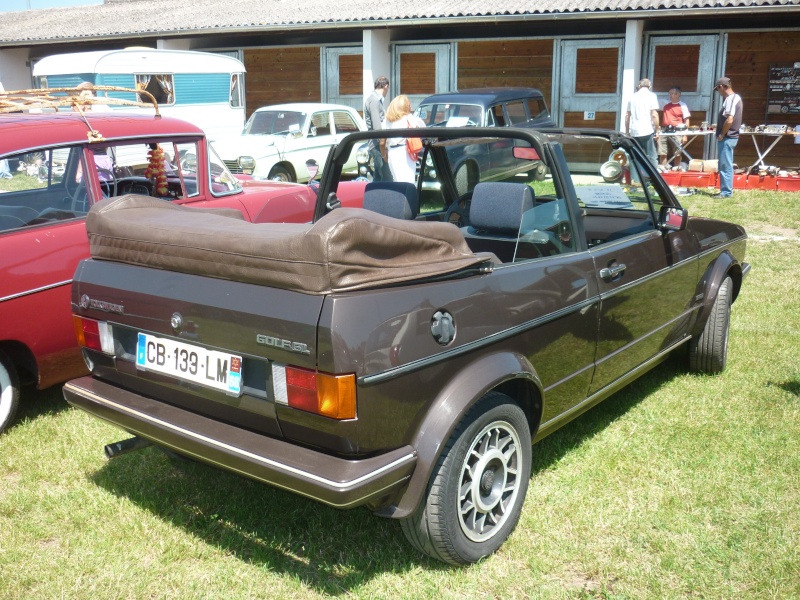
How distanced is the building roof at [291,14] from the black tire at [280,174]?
597 cm

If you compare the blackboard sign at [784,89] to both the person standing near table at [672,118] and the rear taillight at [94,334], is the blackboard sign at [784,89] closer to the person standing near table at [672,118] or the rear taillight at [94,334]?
the person standing near table at [672,118]

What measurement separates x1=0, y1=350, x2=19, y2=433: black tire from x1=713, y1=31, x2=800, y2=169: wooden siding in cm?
1493

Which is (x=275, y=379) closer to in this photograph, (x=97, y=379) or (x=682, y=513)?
(x=97, y=379)

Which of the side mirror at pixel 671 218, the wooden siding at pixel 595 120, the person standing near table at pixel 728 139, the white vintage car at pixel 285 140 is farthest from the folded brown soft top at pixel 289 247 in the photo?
the wooden siding at pixel 595 120

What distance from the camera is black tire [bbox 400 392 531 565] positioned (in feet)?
9.27

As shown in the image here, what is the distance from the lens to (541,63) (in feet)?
57.4

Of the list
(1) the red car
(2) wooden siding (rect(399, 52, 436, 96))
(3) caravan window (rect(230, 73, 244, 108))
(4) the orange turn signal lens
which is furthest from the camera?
(2) wooden siding (rect(399, 52, 436, 96))

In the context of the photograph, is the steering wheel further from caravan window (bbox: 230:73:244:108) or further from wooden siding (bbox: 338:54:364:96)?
wooden siding (bbox: 338:54:364:96)

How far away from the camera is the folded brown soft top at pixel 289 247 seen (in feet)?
8.39

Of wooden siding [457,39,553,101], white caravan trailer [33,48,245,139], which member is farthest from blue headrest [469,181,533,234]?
wooden siding [457,39,553,101]

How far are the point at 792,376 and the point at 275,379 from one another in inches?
145

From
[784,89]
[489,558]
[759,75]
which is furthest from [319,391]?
[759,75]

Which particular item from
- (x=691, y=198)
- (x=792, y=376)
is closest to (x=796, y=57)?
(x=691, y=198)

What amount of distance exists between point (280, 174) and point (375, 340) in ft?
35.3
